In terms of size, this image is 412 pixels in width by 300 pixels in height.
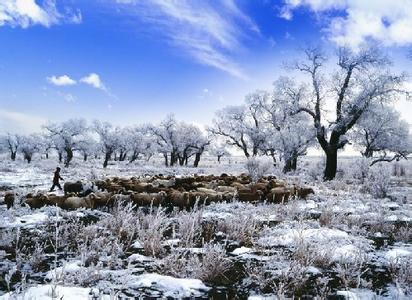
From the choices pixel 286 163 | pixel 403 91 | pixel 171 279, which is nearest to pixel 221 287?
pixel 171 279

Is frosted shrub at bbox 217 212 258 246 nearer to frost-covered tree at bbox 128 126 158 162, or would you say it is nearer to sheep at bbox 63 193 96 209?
sheep at bbox 63 193 96 209

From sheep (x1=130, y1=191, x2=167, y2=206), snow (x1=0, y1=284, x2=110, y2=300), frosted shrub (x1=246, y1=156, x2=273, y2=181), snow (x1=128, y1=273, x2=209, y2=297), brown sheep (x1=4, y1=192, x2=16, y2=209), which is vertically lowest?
snow (x1=128, y1=273, x2=209, y2=297)

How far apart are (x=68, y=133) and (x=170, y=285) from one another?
5691 cm

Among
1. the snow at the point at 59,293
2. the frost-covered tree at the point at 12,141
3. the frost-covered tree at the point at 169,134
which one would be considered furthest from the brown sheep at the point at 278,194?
the frost-covered tree at the point at 12,141

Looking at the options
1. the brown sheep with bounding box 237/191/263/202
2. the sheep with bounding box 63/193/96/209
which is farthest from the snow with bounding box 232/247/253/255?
the brown sheep with bounding box 237/191/263/202

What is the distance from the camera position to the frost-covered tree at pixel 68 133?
185 ft

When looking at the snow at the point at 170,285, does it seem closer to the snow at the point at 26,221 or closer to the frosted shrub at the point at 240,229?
the frosted shrub at the point at 240,229

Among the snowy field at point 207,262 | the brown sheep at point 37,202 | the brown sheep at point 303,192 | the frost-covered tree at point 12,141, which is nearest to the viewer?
the snowy field at point 207,262

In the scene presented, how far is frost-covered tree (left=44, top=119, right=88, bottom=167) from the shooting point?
185 feet

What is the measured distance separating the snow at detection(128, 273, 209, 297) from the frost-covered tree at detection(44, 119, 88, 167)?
54.0 m

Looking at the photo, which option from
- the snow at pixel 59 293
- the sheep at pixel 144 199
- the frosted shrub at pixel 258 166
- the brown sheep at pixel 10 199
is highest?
the frosted shrub at pixel 258 166

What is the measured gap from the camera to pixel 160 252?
5387mm

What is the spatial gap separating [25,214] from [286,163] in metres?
23.8

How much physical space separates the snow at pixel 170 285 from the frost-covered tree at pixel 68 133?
53960mm
